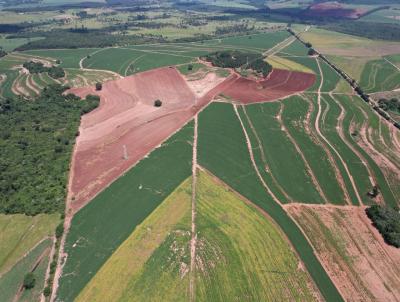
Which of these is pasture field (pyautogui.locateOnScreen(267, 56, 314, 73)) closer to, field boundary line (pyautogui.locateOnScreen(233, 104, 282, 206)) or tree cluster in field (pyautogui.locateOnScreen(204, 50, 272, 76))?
tree cluster in field (pyautogui.locateOnScreen(204, 50, 272, 76))

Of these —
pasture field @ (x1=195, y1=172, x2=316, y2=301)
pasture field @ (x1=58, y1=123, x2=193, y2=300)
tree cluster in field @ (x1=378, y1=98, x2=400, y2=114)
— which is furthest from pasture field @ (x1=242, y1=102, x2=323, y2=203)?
tree cluster in field @ (x1=378, y1=98, x2=400, y2=114)

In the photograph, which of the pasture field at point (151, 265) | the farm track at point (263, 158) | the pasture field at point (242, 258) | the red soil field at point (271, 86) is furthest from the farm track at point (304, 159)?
the pasture field at point (151, 265)

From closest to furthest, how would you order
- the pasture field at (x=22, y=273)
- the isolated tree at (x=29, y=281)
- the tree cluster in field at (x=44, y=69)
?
1. the pasture field at (x=22, y=273)
2. the isolated tree at (x=29, y=281)
3. the tree cluster in field at (x=44, y=69)

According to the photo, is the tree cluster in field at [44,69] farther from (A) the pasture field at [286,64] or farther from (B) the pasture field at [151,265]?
(B) the pasture field at [151,265]

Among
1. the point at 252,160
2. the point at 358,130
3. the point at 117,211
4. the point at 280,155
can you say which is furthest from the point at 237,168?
the point at 358,130

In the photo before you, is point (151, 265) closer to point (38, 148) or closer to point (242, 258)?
point (242, 258)
